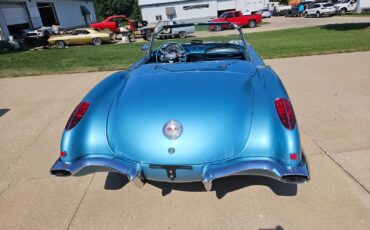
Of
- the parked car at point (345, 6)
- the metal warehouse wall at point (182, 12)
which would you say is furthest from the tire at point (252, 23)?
the metal warehouse wall at point (182, 12)

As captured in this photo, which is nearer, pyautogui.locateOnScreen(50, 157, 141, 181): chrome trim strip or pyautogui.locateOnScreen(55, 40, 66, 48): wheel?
pyautogui.locateOnScreen(50, 157, 141, 181): chrome trim strip

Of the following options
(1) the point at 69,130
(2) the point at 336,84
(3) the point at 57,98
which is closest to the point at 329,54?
(2) the point at 336,84

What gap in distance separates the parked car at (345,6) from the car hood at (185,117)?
109 feet

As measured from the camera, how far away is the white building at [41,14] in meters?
20.2

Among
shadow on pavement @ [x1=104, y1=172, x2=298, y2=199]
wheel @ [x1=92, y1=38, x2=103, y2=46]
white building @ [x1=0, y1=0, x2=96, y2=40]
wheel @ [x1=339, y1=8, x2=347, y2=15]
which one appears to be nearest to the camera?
shadow on pavement @ [x1=104, y1=172, x2=298, y2=199]

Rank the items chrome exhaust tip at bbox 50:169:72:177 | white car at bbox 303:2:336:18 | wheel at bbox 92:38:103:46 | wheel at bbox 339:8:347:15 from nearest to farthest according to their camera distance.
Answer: chrome exhaust tip at bbox 50:169:72:177 < wheel at bbox 92:38:103:46 < white car at bbox 303:2:336:18 < wheel at bbox 339:8:347:15

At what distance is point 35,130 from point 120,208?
255cm

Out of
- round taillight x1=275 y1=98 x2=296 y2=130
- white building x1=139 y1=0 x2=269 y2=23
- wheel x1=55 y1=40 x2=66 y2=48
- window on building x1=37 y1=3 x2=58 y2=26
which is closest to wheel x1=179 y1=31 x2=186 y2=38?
wheel x1=55 y1=40 x2=66 y2=48

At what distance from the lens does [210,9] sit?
3522cm

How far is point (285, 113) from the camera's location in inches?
83.9

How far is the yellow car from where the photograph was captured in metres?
17.0

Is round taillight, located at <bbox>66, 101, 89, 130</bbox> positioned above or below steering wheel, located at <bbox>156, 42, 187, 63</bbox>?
below

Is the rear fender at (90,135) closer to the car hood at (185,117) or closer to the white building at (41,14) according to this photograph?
the car hood at (185,117)

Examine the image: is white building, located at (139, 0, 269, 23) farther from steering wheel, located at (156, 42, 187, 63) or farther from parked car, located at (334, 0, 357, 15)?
steering wheel, located at (156, 42, 187, 63)
